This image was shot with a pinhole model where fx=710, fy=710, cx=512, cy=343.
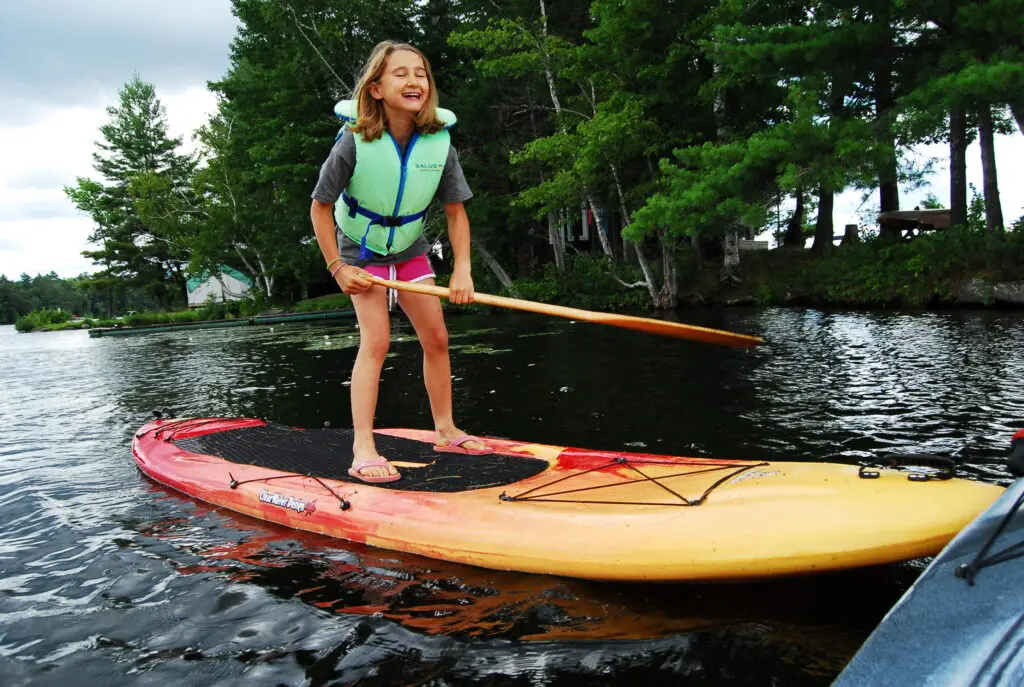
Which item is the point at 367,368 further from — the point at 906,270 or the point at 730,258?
the point at 730,258

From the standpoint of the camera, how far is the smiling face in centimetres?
349

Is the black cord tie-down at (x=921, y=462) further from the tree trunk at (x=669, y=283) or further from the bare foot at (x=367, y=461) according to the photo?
the tree trunk at (x=669, y=283)

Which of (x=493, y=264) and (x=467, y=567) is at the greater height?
(x=493, y=264)

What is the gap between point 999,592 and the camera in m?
1.54

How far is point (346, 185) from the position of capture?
360cm

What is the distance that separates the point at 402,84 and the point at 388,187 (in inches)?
19.8

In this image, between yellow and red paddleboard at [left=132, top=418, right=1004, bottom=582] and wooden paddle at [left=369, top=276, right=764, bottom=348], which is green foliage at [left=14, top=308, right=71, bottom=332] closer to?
A: yellow and red paddleboard at [left=132, top=418, right=1004, bottom=582]

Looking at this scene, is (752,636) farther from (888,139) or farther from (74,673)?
(888,139)

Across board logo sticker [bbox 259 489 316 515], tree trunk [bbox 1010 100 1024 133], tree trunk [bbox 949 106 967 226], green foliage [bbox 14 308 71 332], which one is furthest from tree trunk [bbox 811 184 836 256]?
green foliage [bbox 14 308 71 332]

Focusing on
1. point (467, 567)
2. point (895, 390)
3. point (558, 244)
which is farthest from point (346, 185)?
point (558, 244)

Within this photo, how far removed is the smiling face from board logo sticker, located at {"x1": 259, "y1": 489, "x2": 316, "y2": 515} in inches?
79.3

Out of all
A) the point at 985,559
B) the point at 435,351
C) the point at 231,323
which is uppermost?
the point at 435,351

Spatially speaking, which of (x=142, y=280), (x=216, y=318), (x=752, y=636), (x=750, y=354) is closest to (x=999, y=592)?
(x=752, y=636)

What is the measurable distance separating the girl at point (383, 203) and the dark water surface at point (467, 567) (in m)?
0.92
